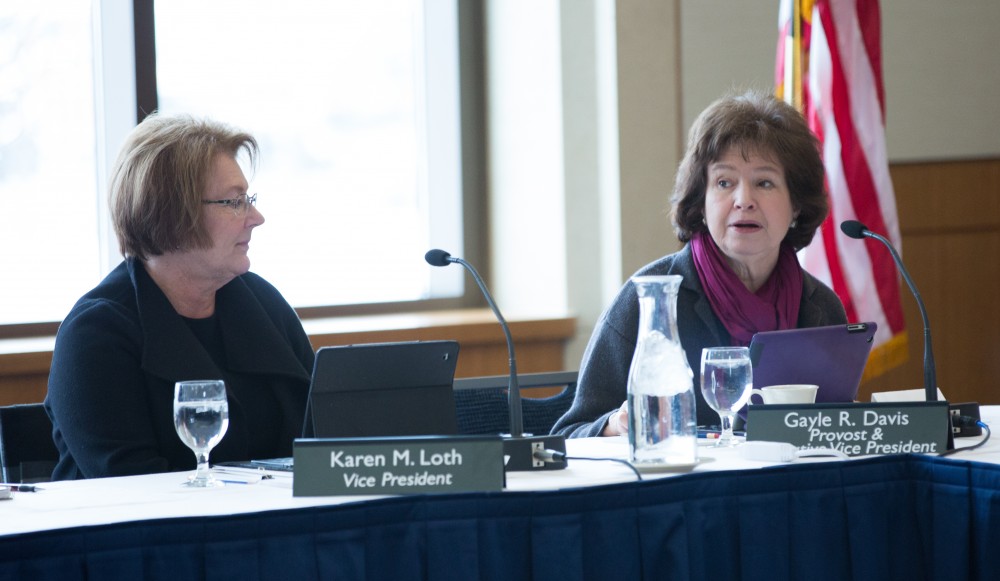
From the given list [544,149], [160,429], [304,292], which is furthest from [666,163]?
[160,429]

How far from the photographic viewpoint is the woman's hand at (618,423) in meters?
2.20

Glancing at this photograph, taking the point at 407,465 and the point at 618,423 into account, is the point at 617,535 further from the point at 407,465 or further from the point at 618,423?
the point at 618,423

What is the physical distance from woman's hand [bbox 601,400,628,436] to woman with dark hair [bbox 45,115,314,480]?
0.64 m

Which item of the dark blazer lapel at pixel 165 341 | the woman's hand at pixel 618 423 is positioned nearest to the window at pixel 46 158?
the dark blazer lapel at pixel 165 341

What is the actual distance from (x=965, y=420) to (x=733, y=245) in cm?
70

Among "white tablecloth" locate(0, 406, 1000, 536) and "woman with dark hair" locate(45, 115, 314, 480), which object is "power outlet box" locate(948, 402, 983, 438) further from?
"woman with dark hair" locate(45, 115, 314, 480)

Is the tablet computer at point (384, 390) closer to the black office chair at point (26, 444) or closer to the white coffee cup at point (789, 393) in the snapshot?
the white coffee cup at point (789, 393)

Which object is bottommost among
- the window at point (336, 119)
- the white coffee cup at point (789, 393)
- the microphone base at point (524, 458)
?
the microphone base at point (524, 458)

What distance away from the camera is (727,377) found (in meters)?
1.95

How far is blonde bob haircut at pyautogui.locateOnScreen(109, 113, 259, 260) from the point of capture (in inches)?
91.3

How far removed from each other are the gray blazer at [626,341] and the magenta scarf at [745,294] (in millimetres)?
24

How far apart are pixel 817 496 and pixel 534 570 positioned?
17.4 inches

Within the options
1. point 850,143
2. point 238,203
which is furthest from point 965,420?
point 850,143

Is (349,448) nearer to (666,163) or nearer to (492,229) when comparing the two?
(666,163)
